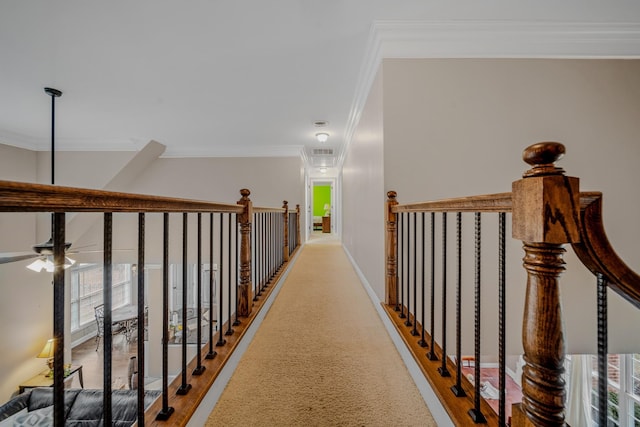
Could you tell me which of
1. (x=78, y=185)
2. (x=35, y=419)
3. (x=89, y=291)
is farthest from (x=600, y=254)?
(x=89, y=291)

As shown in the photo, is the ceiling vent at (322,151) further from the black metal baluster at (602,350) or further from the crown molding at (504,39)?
the black metal baluster at (602,350)

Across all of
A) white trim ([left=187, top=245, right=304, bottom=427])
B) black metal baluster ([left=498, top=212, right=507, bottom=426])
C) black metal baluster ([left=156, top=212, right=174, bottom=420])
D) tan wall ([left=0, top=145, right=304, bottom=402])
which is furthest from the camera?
tan wall ([left=0, top=145, right=304, bottom=402])

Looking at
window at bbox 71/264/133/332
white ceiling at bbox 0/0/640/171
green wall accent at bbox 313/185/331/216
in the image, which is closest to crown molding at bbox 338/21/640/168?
white ceiling at bbox 0/0/640/171

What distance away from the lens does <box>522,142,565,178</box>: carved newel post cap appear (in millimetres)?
631

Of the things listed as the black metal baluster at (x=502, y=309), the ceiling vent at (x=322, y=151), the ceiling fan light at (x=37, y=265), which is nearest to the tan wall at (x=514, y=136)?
the black metal baluster at (x=502, y=309)

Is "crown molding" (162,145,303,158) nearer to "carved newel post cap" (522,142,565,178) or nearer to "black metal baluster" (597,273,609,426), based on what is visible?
"carved newel post cap" (522,142,565,178)

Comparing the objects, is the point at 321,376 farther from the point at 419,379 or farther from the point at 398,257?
the point at 398,257

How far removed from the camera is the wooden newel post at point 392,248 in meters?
2.25

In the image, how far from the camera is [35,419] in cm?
334

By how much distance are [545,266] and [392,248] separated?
1611 mm

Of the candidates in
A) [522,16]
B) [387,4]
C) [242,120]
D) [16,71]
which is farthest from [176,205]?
[242,120]

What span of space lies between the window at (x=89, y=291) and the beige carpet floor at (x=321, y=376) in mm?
6877

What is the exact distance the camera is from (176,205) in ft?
3.55

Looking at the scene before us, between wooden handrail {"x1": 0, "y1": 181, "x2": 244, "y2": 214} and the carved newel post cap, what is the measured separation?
0.96 metres
